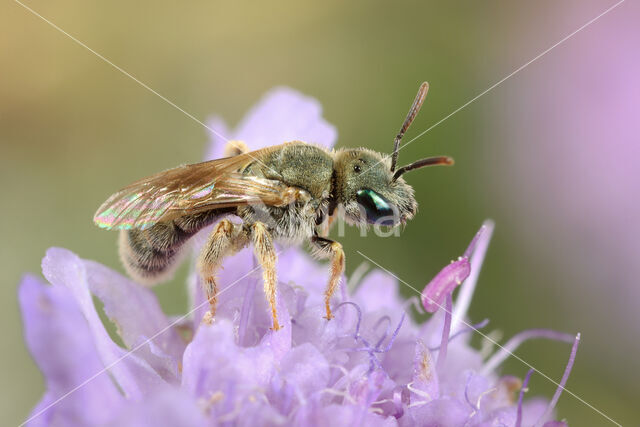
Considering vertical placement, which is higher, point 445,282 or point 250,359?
point 445,282

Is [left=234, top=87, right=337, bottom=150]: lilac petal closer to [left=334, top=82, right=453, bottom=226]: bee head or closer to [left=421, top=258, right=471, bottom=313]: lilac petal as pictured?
[left=334, top=82, right=453, bottom=226]: bee head

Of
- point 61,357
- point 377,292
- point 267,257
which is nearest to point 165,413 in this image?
point 61,357

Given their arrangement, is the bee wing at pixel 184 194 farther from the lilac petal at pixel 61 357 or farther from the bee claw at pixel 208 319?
the lilac petal at pixel 61 357

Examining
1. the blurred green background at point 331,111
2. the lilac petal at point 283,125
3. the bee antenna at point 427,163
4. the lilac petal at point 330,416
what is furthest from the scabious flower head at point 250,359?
the blurred green background at point 331,111

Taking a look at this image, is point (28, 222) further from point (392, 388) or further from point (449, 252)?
point (392, 388)

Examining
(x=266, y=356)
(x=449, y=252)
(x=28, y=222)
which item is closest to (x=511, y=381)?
(x=266, y=356)

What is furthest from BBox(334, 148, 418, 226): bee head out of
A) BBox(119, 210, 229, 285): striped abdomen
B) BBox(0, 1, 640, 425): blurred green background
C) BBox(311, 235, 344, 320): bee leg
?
BBox(0, 1, 640, 425): blurred green background

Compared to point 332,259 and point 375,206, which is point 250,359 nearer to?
point 332,259
